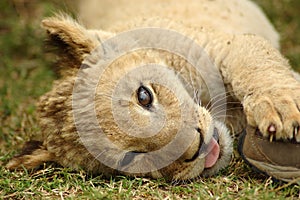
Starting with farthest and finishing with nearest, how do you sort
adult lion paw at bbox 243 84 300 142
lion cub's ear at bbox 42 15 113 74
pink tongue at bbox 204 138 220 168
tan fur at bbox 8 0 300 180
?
lion cub's ear at bbox 42 15 113 74
pink tongue at bbox 204 138 220 168
tan fur at bbox 8 0 300 180
adult lion paw at bbox 243 84 300 142

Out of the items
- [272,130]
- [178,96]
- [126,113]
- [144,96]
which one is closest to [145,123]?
[126,113]

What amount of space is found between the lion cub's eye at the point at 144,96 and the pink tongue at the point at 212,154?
0.47 m

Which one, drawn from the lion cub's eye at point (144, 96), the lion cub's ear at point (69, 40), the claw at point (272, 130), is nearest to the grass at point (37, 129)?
the claw at point (272, 130)

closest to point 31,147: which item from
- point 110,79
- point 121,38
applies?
point 110,79

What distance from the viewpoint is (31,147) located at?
3803 mm

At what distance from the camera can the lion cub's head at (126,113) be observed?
3221 mm

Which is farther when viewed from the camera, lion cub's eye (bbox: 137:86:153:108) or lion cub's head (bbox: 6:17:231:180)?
lion cub's eye (bbox: 137:86:153:108)

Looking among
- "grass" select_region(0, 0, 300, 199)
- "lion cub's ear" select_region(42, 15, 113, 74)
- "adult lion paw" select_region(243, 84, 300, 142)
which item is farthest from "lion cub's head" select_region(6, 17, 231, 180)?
"adult lion paw" select_region(243, 84, 300, 142)

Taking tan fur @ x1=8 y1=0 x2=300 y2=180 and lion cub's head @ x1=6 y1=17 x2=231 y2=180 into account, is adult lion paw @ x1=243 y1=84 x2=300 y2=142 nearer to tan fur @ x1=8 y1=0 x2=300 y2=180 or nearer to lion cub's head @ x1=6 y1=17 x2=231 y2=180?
tan fur @ x1=8 y1=0 x2=300 y2=180

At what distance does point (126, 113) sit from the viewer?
330 centimetres

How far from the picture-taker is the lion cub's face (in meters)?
3.20

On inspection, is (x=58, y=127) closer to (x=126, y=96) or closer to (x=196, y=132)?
(x=126, y=96)

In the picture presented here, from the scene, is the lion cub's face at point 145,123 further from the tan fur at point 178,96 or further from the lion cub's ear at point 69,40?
the lion cub's ear at point 69,40

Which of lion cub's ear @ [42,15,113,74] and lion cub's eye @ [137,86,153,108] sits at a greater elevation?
lion cub's ear @ [42,15,113,74]
